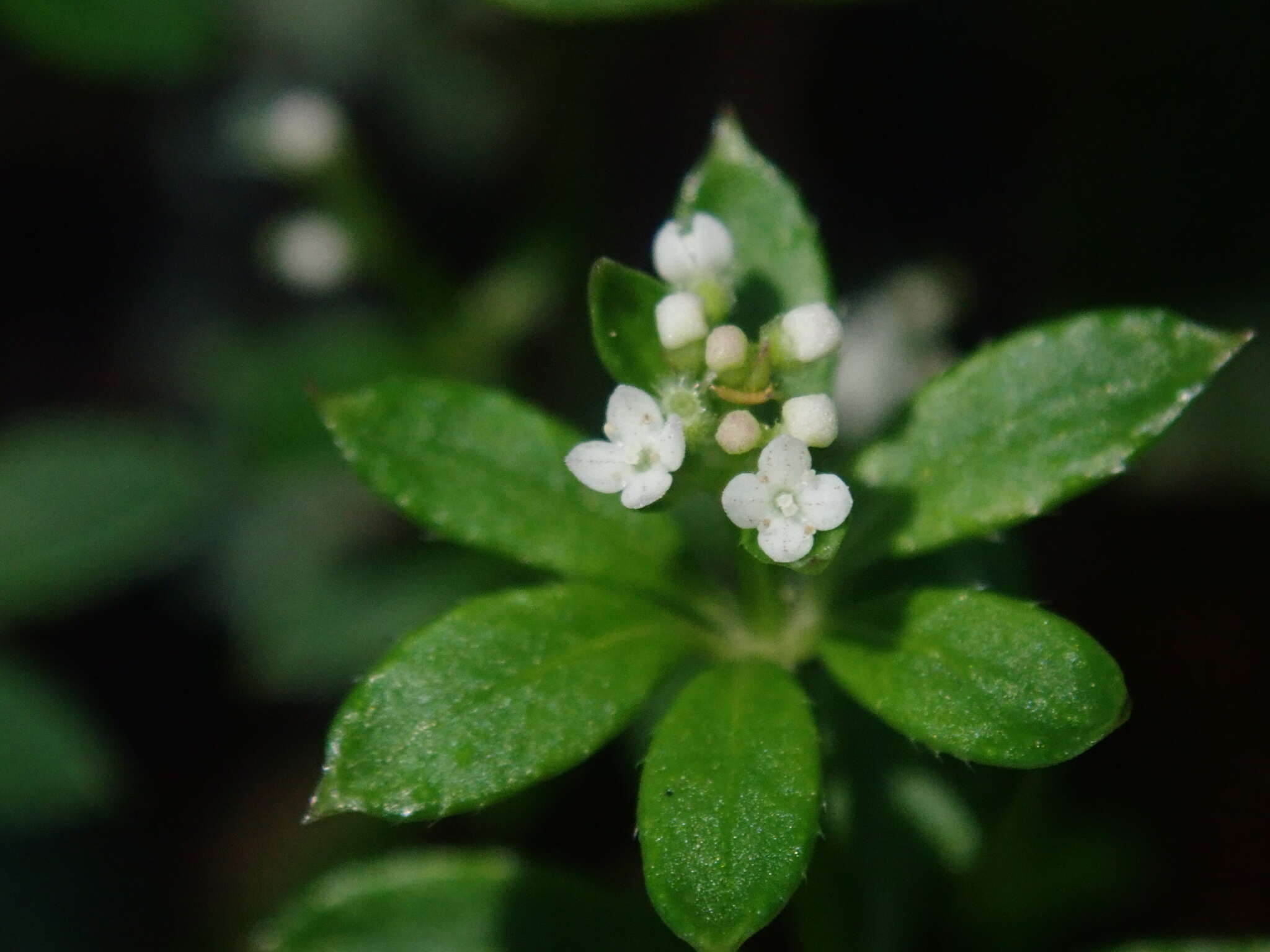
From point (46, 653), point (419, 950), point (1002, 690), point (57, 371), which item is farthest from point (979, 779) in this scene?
point (57, 371)

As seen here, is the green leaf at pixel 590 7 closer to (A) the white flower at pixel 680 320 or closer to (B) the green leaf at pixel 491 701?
(A) the white flower at pixel 680 320

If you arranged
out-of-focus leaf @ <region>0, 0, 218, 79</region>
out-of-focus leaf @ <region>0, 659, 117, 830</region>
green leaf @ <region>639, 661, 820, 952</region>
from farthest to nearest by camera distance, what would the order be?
out-of-focus leaf @ <region>0, 659, 117, 830</region>
out-of-focus leaf @ <region>0, 0, 218, 79</region>
green leaf @ <region>639, 661, 820, 952</region>

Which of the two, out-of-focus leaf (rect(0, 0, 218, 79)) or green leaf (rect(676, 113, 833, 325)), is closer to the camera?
green leaf (rect(676, 113, 833, 325))

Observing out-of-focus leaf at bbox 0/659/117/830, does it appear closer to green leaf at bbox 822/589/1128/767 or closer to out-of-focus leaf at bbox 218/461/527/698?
out-of-focus leaf at bbox 218/461/527/698

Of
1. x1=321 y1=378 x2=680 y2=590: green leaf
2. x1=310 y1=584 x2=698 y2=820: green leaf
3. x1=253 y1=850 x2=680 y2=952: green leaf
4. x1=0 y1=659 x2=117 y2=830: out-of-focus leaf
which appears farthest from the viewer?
x1=0 y1=659 x2=117 y2=830: out-of-focus leaf

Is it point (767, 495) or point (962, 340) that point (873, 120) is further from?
point (767, 495)

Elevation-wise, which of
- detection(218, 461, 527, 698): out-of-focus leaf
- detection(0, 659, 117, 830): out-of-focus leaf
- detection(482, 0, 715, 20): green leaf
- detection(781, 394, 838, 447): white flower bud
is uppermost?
detection(482, 0, 715, 20): green leaf

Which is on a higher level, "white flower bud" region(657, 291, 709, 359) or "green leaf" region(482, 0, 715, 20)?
"green leaf" region(482, 0, 715, 20)

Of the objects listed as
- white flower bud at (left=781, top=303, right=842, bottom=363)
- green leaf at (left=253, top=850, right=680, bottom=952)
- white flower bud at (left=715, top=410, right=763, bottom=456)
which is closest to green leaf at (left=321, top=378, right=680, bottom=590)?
white flower bud at (left=715, top=410, right=763, bottom=456)
